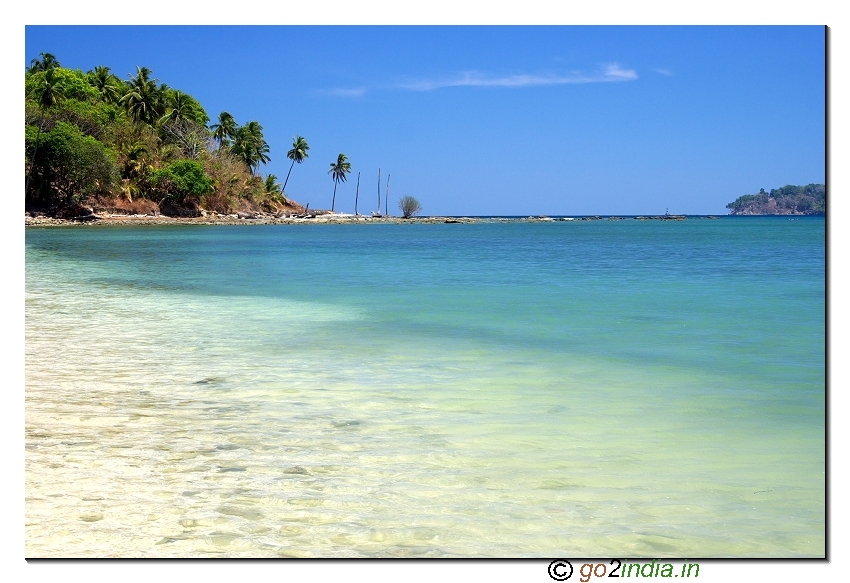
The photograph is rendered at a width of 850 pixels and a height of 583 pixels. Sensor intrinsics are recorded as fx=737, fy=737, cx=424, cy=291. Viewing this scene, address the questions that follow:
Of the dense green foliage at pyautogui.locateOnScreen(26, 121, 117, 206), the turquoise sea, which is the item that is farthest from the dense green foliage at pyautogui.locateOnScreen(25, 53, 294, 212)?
the turquoise sea

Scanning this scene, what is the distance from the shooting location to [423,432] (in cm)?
427

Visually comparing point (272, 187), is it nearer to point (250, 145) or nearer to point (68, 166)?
point (250, 145)

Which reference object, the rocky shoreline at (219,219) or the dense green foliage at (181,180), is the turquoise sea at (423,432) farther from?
the dense green foliage at (181,180)

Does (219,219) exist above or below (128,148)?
below

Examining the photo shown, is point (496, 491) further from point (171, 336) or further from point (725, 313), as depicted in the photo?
point (725, 313)

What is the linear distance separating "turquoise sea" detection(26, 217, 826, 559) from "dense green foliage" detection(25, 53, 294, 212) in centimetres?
3730

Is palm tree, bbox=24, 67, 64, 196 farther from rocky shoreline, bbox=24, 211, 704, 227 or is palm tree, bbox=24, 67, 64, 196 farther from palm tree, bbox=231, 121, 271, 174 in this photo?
palm tree, bbox=231, 121, 271, 174

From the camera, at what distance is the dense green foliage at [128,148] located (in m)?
45.9

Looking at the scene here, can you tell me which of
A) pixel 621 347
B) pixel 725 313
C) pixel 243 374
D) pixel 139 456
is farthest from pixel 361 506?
pixel 725 313

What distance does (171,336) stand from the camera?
25.4 ft

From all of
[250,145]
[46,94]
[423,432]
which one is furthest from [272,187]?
[423,432]

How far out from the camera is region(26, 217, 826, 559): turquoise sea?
283 centimetres

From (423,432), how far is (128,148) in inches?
2286

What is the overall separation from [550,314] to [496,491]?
6877 mm
